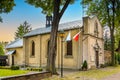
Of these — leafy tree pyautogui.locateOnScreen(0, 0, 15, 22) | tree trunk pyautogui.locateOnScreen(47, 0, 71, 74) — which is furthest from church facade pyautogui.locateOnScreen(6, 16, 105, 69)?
leafy tree pyautogui.locateOnScreen(0, 0, 15, 22)

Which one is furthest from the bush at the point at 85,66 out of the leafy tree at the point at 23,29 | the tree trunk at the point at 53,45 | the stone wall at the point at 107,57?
→ the leafy tree at the point at 23,29

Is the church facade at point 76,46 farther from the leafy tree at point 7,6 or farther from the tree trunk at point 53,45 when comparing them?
the leafy tree at point 7,6

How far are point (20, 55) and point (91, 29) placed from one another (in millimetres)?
15150

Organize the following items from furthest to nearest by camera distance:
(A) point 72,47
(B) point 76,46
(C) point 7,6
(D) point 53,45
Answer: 1. (A) point 72,47
2. (B) point 76,46
3. (C) point 7,6
4. (D) point 53,45

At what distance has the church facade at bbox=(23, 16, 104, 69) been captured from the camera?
79.3ft

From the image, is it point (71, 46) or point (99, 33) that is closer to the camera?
point (71, 46)

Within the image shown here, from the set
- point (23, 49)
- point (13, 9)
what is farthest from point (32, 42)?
point (13, 9)

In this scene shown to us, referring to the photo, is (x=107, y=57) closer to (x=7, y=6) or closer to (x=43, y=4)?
(x=43, y=4)

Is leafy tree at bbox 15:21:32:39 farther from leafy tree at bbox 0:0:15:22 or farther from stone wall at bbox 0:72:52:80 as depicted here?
stone wall at bbox 0:72:52:80

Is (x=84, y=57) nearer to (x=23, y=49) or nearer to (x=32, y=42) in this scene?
(x=32, y=42)

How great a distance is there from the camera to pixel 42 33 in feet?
96.8

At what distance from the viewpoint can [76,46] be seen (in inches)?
966

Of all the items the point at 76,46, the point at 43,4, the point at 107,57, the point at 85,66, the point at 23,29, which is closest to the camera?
the point at 43,4

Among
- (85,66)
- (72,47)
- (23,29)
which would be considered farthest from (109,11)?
(23,29)
